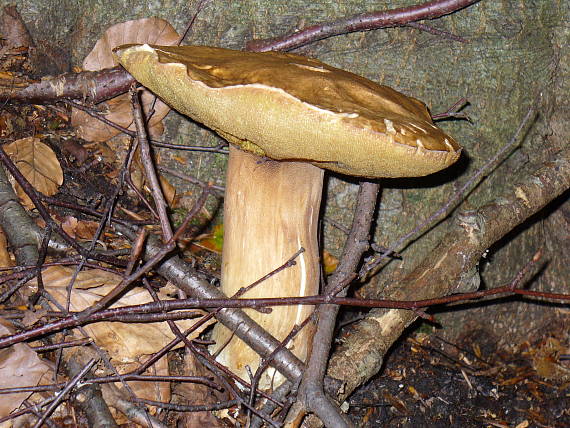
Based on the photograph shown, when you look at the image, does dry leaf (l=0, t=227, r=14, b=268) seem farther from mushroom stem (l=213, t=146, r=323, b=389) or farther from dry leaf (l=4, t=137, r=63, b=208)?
mushroom stem (l=213, t=146, r=323, b=389)

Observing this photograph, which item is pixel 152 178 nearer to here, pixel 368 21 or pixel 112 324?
pixel 112 324

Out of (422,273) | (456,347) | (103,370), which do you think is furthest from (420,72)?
(103,370)

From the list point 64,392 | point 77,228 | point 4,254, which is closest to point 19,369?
point 64,392

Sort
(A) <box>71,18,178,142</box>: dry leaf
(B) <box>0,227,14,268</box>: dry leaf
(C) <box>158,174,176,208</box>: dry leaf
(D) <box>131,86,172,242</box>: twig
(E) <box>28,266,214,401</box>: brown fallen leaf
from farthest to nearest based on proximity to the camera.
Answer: (C) <box>158,174,176,208</box>: dry leaf → (A) <box>71,18,178,142</box>: dry leaf → (B) <box>0,227,14,268</box>: dry leaf → (E) <box>28,266,214,401</box>: brown fallen leaf → (D) <box>131,86,172,242</box>: twig

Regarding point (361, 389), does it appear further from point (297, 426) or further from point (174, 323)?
point (174, 323)

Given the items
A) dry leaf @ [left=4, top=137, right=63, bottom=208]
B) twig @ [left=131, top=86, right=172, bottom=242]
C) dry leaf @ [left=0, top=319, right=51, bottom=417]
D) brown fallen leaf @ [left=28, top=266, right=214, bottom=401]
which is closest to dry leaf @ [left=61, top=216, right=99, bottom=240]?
dry leaf @ [left=4, top=137, right=63, bottom=208]

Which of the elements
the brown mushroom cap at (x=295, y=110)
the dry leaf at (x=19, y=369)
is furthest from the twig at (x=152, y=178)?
the dry leaf at (x=19, y=369)
